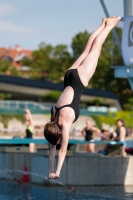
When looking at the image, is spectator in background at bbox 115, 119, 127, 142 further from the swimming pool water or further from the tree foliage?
A: the tree foliage

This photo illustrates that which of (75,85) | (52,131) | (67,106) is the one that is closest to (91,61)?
(75,85)

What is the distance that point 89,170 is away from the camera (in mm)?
15789

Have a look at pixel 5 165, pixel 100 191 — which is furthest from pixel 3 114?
pixel 100 191

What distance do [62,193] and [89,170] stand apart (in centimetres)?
192

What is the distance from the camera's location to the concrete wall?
15.6 meters

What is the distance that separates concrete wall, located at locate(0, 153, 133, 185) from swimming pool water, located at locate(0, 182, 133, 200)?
1.50 ft

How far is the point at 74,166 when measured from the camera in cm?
1568

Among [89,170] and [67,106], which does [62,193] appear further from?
[67,106]

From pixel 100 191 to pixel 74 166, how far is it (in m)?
1.48

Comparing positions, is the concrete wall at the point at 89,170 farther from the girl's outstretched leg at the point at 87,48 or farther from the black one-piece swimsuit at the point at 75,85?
the black one-piece swimsuit at the point at 75,85

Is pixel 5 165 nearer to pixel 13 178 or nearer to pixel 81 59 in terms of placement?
pixel 13 178

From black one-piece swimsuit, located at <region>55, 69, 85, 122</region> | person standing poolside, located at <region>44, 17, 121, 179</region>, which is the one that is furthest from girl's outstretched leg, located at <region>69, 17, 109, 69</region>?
black one-piece swimsuit, located at <region>55, 69, 85, 122</region>

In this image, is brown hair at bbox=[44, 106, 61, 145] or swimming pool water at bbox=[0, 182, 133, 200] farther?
swimming pool water at bbox=[0, 182, 133, 200]

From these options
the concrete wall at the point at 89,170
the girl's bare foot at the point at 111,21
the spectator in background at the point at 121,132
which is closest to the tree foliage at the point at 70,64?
the spectator in background at the point at 121,132
